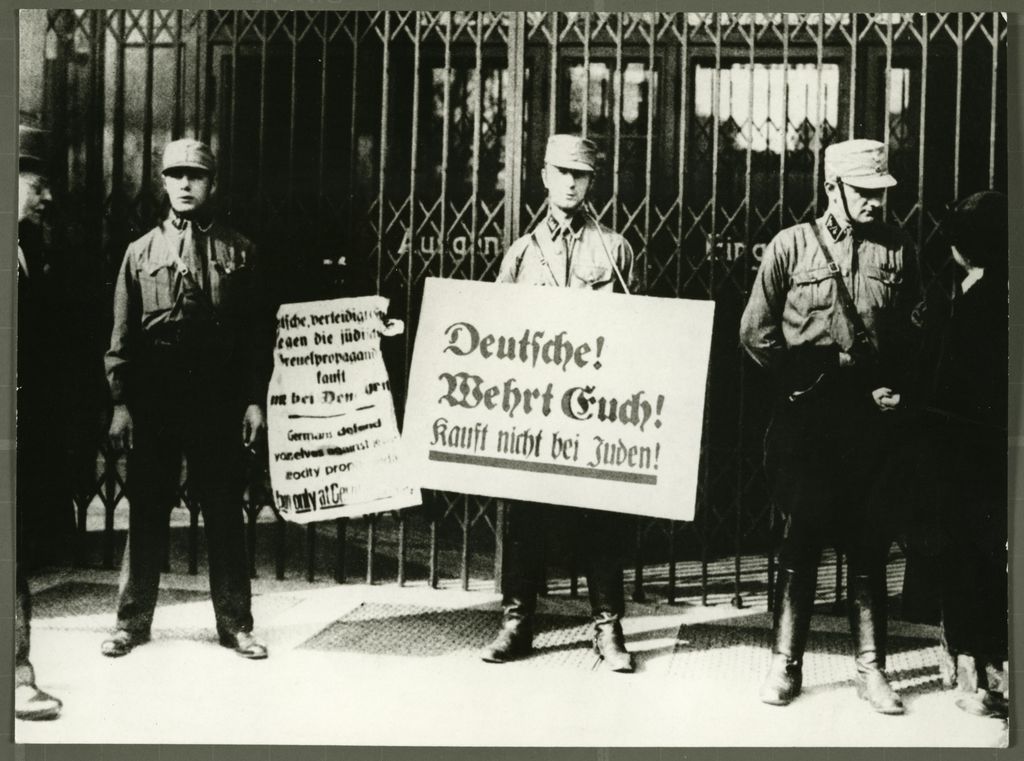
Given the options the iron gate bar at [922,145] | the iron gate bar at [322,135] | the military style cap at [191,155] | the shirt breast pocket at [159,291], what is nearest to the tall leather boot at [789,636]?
the iron gate bar at [922,145]

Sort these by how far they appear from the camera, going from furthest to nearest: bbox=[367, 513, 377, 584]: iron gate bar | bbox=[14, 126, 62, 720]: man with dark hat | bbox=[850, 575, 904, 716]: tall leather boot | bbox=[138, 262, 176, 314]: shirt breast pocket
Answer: bbox=[367, 513, 377, 584]: iron gate bar, bbox=[138, 262, 176, 314]: shirt breast pocket, bbox=[14, 126, 62, 720]: man with dark hat, bbox=[850, 575, 904, 716]: tall leather boot

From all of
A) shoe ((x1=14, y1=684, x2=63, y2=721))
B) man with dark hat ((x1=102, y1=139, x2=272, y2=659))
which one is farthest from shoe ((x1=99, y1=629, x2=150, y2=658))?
shoe ((x1=14, y1=684, x2=63, y2=721))

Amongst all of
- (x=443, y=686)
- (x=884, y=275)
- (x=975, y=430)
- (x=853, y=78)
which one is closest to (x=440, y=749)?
(x=443, y=686)

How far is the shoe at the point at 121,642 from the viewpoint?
189 inches

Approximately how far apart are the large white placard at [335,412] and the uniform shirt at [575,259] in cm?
60

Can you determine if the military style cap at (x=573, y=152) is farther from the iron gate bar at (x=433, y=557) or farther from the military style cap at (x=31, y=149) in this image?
the military style cap at (x=31, y=149)

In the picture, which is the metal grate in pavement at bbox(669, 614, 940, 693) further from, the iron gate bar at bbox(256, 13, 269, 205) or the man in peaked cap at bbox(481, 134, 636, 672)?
the iron gate bar at bbox(256, 13, 269, 205)

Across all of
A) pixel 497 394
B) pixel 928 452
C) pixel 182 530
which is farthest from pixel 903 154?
pixel 182 530

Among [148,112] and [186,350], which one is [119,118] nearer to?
[148,112]

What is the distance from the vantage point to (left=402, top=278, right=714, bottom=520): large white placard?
189 inches

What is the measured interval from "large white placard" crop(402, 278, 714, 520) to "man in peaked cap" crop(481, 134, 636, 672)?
0.06 m

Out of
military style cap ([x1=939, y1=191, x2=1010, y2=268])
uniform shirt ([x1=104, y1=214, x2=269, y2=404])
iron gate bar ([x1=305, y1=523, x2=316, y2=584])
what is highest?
military style cap ([x1=939, y1=191, x2=1010, y2=268])

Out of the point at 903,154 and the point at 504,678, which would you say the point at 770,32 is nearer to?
the point at 903,154

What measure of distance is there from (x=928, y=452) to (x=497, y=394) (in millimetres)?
1743
